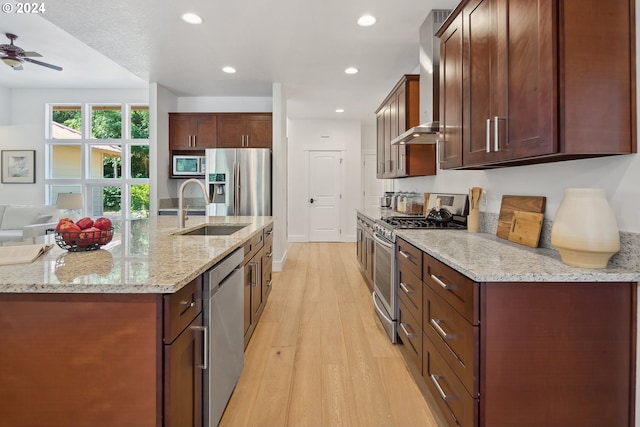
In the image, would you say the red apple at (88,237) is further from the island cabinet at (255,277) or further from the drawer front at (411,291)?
the drawer front at (411,291)

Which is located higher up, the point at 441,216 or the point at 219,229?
the point at 441,216

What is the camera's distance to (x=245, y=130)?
5.51m

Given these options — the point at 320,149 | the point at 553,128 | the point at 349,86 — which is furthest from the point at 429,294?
the point at 320,149

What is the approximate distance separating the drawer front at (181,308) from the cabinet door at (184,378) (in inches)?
1.2

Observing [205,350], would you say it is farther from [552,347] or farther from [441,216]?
[441,216]

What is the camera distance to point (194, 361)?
1.34 metres

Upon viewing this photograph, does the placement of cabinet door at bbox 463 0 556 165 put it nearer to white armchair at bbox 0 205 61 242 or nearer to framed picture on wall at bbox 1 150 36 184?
white armchair at bbox 0 205 61 242

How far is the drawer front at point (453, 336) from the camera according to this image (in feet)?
4.13

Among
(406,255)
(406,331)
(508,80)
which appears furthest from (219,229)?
(508,80)

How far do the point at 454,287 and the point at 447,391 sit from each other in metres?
0.50

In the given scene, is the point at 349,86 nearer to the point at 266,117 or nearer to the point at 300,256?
the point at 266,117

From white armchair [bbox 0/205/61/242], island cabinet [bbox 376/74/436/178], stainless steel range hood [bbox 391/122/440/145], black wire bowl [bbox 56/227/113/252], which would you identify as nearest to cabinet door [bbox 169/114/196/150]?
white armchair [bbox 0/205/61/242]

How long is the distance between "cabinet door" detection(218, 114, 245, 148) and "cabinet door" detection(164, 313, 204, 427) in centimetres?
449

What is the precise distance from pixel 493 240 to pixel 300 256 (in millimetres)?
4276
